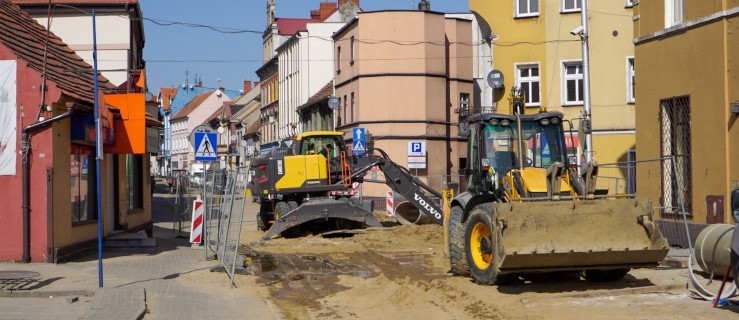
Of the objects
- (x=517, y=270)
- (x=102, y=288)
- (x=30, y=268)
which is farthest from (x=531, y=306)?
(x=30, y=268)

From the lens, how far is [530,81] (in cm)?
3130

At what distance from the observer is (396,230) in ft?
79.3

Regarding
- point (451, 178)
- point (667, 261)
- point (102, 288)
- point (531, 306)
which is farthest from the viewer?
point (451, 178)

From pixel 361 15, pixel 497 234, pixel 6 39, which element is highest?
pixel 361 15

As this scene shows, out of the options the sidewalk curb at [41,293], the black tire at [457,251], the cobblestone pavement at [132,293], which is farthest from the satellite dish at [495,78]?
the sidewalk curb at [41,293]

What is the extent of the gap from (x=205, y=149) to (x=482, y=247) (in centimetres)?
951

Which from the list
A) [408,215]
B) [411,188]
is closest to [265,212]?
[408,215]

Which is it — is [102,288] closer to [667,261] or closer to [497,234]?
[497,234]

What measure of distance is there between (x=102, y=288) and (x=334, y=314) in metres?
4.11

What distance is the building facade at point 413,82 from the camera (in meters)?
41.4

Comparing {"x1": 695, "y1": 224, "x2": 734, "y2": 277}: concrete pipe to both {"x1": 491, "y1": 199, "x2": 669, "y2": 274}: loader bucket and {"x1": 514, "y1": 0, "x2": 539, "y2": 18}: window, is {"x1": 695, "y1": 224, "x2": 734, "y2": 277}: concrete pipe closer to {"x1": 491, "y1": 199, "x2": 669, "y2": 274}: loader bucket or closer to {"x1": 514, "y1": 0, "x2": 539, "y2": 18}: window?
{"x1": 491, "y1": 199, "x2": 669, "y2": 274}: loader bucket

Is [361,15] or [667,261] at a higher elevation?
[361,15]

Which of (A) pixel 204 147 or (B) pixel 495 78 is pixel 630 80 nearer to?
(B) pixel 495 78

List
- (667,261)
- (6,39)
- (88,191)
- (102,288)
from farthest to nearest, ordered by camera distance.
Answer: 1. (88,191)
2. (6,39)
3. (667,261)
4. (102,288)
